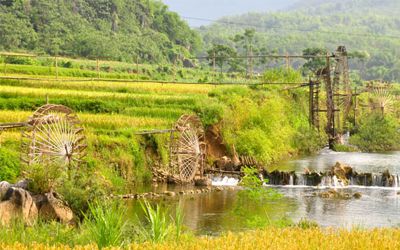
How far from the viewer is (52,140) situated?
27.2 metres

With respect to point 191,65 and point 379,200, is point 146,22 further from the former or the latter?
point 379,200

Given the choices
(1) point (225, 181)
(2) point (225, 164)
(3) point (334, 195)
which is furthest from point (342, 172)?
(2) point (225, 164)

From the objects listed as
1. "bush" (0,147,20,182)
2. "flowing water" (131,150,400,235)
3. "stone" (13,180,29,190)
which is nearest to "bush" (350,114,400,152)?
"flowing water" (131,150,400,235)

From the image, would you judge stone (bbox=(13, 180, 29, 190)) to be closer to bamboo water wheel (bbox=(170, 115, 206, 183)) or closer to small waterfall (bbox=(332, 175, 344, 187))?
bamboo water wheel (bbox=(170, 115, 206, 183))

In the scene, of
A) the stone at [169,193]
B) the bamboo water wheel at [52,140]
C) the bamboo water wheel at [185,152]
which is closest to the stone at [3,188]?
the bamboo water wheel at [52,140]

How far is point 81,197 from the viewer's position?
77.1ft

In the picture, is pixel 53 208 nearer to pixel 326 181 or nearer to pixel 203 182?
pixel 203 182

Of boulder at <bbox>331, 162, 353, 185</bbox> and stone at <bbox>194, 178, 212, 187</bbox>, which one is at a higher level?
boulder at <bbox>331, 162, 353, 185</bbox>

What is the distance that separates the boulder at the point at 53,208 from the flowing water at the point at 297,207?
3951 millimetres

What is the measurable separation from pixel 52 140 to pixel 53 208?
5.34 metres

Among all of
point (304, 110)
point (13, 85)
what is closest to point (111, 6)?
point (304, 110)

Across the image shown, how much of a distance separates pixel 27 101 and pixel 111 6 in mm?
56630

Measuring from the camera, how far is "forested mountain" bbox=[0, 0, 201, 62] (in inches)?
2714

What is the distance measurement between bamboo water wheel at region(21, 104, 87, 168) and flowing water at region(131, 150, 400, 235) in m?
3.01
